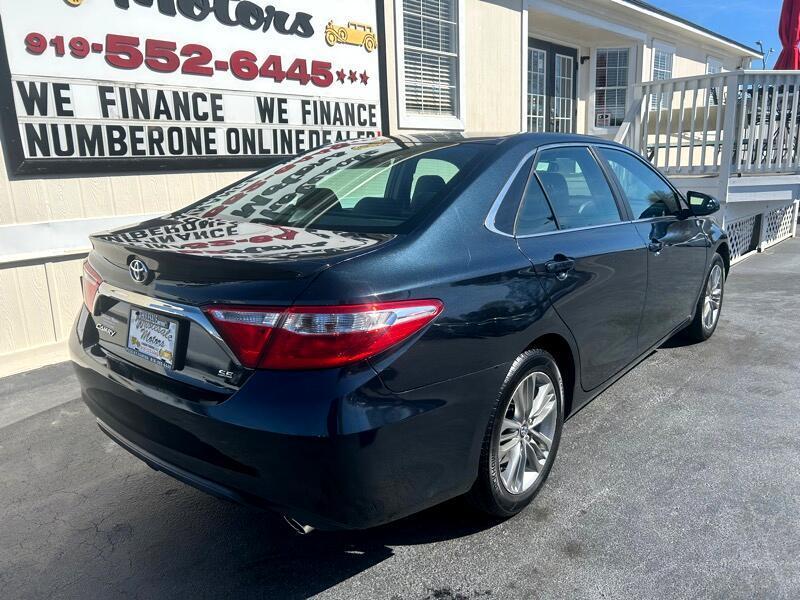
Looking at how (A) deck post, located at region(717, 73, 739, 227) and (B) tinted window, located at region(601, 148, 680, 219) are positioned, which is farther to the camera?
(A) deck post, located at region(717, 73, 739, 227)

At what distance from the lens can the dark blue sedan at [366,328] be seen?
6.03ft

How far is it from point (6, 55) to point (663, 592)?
4.93 m

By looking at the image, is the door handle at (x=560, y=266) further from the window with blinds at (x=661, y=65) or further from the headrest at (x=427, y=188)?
the window with blinds at (x=661, y=65)

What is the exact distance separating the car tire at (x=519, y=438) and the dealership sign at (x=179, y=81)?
3.90 meters

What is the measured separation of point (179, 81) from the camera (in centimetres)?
512

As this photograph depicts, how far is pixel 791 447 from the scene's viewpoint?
319 centimetres

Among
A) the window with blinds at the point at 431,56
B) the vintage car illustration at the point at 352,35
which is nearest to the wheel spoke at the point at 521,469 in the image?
the vintage car illustration at the point at 352,35

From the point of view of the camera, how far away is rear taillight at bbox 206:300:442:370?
182 cm

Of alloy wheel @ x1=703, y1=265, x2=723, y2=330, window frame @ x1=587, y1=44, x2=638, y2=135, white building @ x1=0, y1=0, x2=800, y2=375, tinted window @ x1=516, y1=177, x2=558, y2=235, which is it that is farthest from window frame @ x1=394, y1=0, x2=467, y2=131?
window frame @ x1=587, y1=44, x2=638, y2=135

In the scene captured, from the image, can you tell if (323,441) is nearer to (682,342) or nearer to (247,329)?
(247,329)

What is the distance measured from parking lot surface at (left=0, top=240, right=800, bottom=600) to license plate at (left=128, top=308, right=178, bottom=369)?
858mm

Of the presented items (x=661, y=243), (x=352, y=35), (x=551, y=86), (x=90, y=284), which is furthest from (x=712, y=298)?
(x=551, y=86)

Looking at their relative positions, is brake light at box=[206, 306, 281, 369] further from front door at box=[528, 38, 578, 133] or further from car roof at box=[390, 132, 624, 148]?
front door at box=[528, 38, 578, 133]

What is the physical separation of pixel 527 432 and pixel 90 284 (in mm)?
1897
